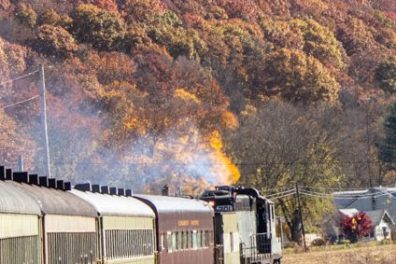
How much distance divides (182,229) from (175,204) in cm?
68

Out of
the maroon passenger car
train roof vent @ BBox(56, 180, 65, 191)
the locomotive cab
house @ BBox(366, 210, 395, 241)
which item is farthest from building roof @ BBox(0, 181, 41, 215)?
house @ BBox(366, 210, 395, 241)

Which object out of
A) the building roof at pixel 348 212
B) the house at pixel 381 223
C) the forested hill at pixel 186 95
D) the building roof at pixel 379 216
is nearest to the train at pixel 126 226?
the forested hill at pixel 186 95

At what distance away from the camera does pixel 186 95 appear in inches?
4628

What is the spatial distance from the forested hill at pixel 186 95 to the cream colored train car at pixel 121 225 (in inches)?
1693

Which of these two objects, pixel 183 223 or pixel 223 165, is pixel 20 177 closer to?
pixel 183 223

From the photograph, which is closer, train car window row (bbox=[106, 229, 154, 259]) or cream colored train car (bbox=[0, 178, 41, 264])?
cream colored train car (bbox=[0, 178, 41, 264])

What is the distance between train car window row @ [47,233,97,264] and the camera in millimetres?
22062

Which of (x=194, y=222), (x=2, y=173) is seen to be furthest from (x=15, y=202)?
(x=194, y=222)

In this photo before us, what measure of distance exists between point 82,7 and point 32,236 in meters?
148

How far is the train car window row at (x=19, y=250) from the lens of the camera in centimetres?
1877

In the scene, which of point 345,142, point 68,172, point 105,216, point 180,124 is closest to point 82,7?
A: point 345,142

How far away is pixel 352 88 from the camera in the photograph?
556ft

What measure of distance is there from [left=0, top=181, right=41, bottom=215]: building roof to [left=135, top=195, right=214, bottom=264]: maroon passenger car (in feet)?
38.8

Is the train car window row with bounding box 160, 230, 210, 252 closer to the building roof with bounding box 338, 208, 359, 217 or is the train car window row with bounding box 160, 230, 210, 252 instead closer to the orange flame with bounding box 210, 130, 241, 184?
the orange flame with bounding box 210, 130, 241, 184
